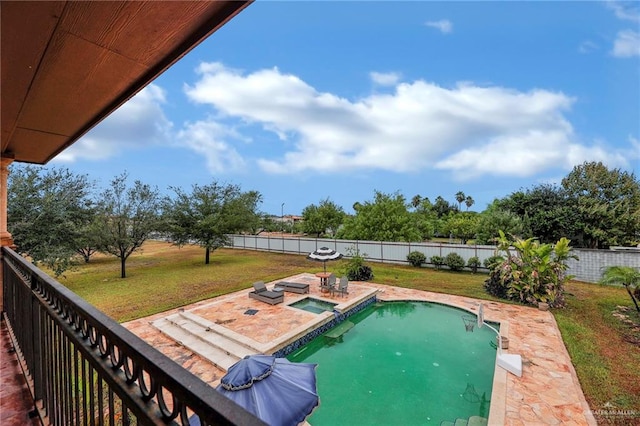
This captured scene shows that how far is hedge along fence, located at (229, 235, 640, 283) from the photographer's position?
39.4 feet

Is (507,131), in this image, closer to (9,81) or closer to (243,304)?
(243,304)

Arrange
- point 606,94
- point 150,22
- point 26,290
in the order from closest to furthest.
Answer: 1. point 150,22
2. point 26,290
3. point 606,94

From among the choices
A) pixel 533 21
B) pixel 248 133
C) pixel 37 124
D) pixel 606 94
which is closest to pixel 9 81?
pixel 37 124

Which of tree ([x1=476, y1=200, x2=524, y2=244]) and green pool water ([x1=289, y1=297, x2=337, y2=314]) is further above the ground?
tree ([x1=476, y1=200, x2=524, y2=244])

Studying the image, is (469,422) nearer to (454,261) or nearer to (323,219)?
(454,261)

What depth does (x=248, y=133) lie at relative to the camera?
32844 millimetres

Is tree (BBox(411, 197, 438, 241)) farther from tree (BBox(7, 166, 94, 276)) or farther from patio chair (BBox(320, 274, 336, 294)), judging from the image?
tree (BBox(7, 166, 94, 276))

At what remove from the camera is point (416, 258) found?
16.2m

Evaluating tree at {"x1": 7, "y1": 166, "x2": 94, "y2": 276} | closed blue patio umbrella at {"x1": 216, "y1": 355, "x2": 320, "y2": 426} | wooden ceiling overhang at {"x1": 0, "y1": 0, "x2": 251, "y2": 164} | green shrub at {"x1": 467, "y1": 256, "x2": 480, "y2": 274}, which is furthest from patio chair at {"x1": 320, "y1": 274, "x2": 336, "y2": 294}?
tree at {"x1": 7, "y1": 166, "x2": 94, "y2": 276}

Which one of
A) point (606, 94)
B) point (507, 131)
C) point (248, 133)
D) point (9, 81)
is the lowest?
point (9, 81)

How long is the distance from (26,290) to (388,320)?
8479mm

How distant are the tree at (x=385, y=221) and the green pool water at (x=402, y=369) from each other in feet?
34.2

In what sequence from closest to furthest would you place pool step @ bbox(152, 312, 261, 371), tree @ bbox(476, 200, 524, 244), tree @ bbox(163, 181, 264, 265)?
pool step @ bbox(152, 312, 261, 371) < tree @ bbox(163, 181, 264, 265) < tree @ bbox(476, 200, 524, 244)

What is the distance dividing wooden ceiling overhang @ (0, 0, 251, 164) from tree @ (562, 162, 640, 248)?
73.6 feet
